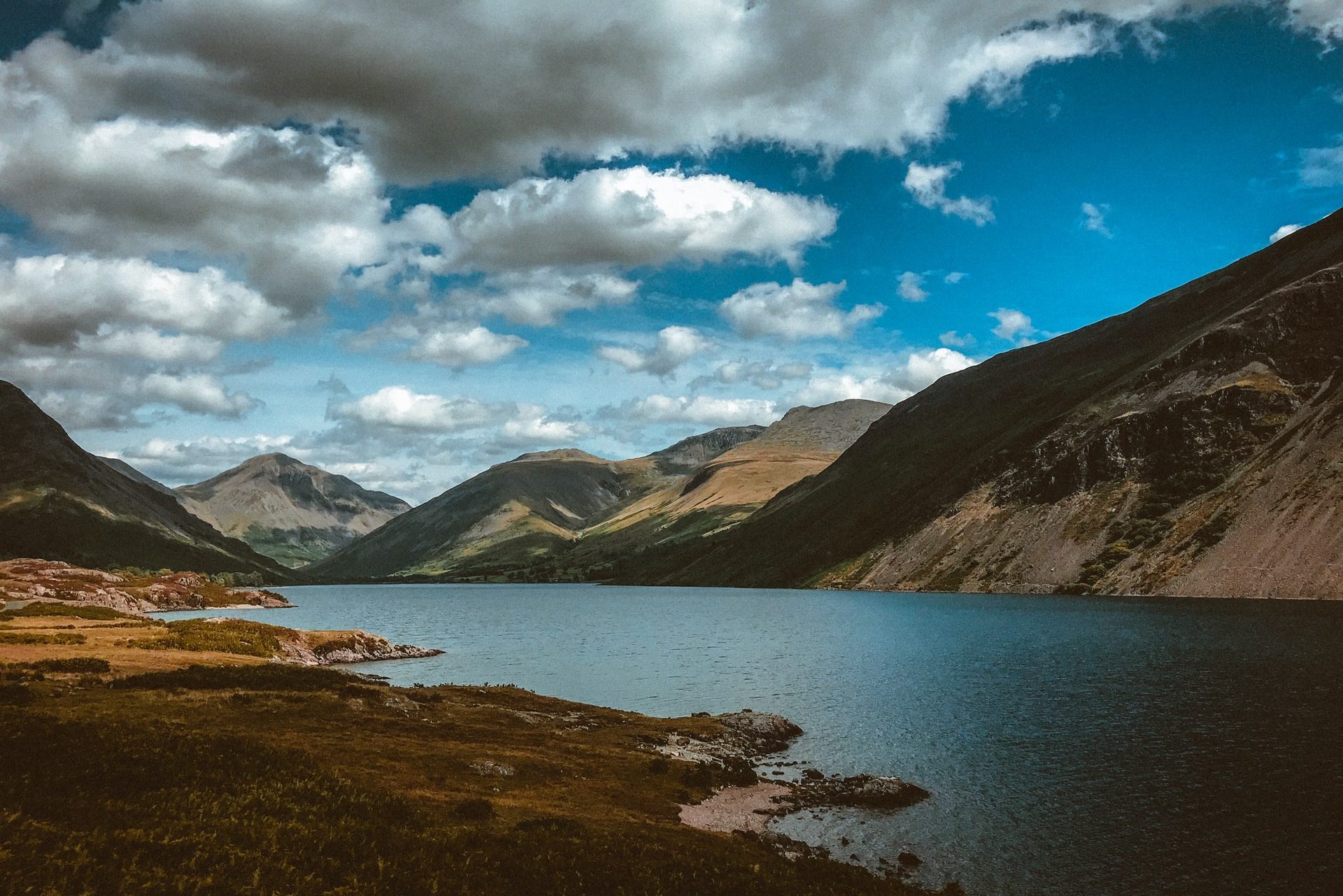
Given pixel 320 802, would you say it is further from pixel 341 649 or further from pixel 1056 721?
pixel 341 649

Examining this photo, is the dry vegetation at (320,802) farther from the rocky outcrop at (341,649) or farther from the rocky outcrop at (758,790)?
the rocky outcrop at (341,649)

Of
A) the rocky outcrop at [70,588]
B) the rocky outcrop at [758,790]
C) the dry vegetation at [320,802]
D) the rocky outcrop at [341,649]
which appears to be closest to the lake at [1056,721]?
the rocky outcrop at [758,790]

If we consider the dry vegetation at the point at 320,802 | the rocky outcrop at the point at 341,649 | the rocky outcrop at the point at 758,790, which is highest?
the dry vegetation at the point at 320,802

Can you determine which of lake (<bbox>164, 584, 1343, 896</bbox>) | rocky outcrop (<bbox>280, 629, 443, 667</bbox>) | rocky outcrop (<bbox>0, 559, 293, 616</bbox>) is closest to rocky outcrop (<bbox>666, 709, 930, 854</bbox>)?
lake (<bbox>164, 584, 1343, 896</bbox>)

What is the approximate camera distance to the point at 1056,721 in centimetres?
5725

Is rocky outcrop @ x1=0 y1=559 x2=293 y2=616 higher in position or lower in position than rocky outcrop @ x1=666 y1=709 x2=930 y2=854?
lower

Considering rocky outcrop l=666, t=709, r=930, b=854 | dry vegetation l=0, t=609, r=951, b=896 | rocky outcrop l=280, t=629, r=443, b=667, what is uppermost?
dry vegetation l=0, t=609, r=951, b=896

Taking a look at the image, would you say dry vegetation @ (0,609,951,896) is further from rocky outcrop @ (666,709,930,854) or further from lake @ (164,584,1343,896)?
lake @ (164,584,1343,896)

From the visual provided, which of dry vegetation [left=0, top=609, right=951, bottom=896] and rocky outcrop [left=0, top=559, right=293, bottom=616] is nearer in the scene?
dry vegetation [left=0, top=609, right=951, bottom=896]

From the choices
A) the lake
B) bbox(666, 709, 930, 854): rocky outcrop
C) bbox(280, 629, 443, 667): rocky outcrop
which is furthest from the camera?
bbox(280, 629, 443, 667): rocky outcrop

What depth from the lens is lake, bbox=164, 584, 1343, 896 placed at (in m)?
33.2

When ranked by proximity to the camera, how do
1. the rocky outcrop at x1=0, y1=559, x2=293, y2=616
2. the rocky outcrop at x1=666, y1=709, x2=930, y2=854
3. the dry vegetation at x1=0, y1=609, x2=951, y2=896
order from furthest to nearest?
the rocky outcrop at x1=0, y1=559, x2=293, y2=616
the rocky outcrop at x1=666, y1=709, x2=930, y2=854
the dry vegetation at x1=0, y1=609, x2=951, y2=896

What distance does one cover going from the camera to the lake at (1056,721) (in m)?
33.2

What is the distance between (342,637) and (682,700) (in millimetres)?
58508
